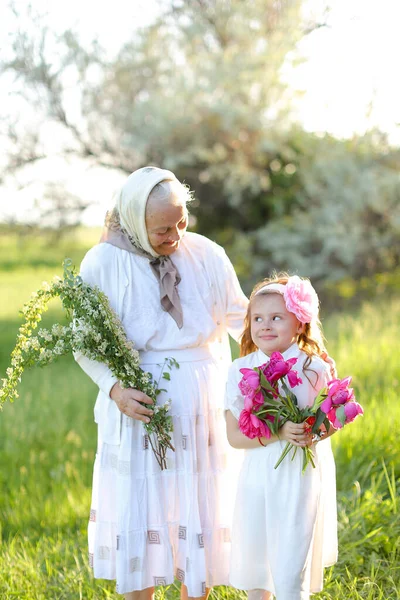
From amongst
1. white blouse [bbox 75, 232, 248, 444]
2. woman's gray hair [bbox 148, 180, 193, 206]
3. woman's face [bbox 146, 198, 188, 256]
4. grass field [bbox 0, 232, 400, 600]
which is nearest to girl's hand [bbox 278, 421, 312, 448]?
white blouse [bbox 75, 232, 248, 444]

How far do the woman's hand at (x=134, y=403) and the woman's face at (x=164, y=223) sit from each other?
1.98 ft

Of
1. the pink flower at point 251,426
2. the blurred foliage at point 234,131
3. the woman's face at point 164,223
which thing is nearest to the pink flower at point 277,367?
the pink flower at point 251,426

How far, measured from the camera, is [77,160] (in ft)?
41.6

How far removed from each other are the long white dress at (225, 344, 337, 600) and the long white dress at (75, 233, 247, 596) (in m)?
0.28

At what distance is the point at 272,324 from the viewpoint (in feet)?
9.46

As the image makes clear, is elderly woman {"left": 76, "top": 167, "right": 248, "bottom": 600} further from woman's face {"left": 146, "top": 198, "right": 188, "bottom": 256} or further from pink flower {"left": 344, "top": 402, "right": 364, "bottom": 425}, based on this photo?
pink flower {"left": 344, "top": 402, "right": 364, "bottom": 425}

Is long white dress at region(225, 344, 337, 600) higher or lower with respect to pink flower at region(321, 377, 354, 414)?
lower

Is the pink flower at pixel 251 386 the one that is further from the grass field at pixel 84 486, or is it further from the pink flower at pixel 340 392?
the grass field at pixel 84 486

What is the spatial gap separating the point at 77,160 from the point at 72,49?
1889mm

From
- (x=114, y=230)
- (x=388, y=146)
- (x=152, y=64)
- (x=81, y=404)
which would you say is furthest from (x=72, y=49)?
(x=114, y=230)

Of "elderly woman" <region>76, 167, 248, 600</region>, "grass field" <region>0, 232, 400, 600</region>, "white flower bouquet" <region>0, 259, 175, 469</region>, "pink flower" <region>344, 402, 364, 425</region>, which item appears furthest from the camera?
"grass field" <region>0, 232, 400, 600</region>

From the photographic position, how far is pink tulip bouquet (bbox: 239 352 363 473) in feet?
8.57

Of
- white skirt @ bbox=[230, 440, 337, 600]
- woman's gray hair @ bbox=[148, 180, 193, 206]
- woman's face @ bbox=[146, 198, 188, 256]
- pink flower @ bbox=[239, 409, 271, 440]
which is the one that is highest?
woman's gray hair @ bbox=[148, 180, 193, 206]

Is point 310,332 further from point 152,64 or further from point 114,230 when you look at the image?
point 152,64
